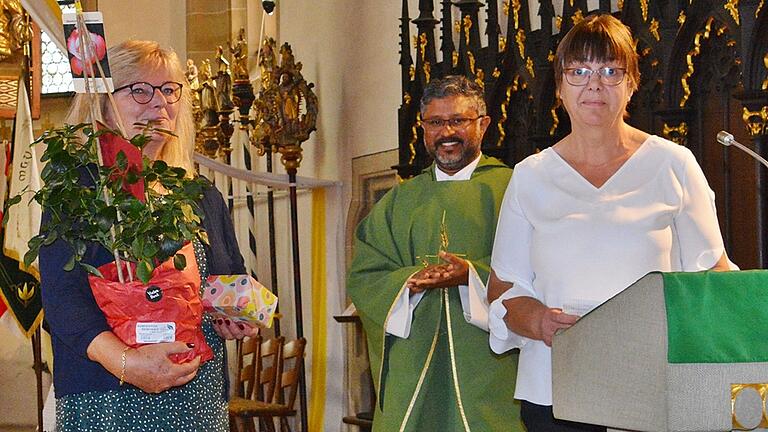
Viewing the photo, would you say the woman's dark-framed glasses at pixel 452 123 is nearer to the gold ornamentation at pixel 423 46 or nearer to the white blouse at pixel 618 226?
the white blouse at pixel 618 226

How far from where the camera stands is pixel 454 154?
5520mm

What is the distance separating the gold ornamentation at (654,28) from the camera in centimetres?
570

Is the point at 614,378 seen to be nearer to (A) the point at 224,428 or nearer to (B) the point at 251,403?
(A) the point at 224,428

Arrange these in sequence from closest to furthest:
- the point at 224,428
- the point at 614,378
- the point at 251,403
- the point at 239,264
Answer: the point at 614,378, the point at 224,428, the point at 239,264, the point at 251,403

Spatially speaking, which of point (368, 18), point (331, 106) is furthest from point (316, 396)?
point (368, 18)

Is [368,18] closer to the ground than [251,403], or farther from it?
farther from it

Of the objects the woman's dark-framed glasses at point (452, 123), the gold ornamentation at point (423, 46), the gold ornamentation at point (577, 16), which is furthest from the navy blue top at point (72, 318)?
the gold ornamentation at point (423, 46)

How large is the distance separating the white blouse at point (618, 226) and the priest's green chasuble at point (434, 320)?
183 cm

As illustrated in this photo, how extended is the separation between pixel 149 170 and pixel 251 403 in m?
6.93

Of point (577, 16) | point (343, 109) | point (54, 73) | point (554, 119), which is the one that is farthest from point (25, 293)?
point (54, 73)

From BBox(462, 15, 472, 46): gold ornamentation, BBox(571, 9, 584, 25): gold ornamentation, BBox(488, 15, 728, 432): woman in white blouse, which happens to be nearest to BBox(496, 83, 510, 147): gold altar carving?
BBox(462, 15, 472, 46): gold ornamentation

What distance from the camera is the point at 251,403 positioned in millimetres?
10078

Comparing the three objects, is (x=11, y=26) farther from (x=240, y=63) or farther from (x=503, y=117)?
(x=503, y=117)

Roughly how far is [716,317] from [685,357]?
0.09 m
